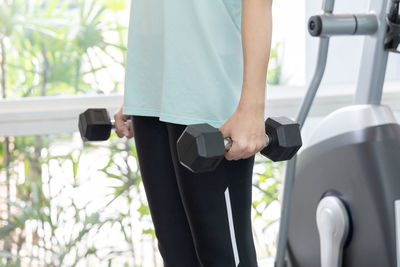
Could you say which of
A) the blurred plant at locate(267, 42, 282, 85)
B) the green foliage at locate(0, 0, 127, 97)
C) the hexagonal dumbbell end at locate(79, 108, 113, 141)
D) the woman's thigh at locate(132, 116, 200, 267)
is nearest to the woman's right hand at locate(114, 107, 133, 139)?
the hexagonal dumbbell end at locate(79, 108, 113, 141)

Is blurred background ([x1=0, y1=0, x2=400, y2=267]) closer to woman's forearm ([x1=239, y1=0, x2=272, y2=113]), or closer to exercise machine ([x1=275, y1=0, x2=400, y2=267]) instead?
exercise machine ([x1=275, y1=0, x2=400, y2=267])

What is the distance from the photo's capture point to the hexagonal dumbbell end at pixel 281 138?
860mm

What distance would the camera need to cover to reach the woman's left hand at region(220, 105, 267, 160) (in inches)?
32.8

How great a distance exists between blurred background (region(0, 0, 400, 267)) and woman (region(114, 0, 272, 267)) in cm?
80

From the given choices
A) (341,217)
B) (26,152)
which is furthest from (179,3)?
(26,152)

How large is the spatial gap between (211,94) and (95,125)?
1.14 ft

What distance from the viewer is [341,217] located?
4.38ft

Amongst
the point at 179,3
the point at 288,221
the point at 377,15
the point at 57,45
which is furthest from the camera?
the point at 57,45

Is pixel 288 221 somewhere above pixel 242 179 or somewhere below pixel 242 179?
below

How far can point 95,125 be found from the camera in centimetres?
114

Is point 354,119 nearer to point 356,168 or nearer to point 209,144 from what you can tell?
point 356,168

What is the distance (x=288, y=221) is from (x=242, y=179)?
0.62 metres

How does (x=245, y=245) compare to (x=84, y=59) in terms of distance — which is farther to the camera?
(x=84, y=59)

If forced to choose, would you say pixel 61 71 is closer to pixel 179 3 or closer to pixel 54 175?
pixel 54 175
